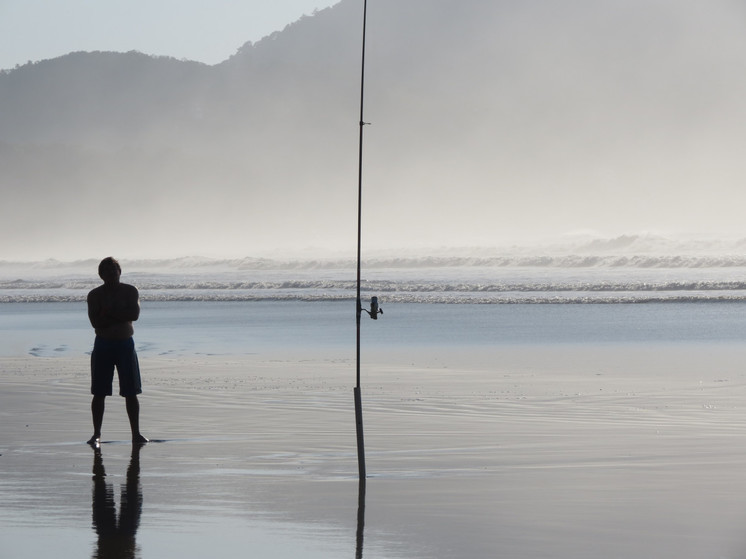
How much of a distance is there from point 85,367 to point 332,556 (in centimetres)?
1073

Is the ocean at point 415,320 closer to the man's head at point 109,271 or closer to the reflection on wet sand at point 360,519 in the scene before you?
the man's head at point 109,271

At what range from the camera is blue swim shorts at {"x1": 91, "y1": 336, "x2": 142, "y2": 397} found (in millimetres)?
8438

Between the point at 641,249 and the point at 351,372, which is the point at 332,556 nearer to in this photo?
the point at 351,372

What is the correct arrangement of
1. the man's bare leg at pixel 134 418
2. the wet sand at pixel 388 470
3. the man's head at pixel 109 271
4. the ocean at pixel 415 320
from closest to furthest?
1. the wet sand at pixel 388 470
2. the man's head at pixel 109 271
3. the man's bare leg at pixel 134 418
4. the ocean at pixel 415 320

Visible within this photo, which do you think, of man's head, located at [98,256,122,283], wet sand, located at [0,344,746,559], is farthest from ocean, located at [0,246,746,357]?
man's head, located at [98,256,122,283]

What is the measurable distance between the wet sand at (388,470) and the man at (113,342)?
264 millimetres

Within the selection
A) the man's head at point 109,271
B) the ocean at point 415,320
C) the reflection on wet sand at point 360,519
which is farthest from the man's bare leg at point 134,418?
the ocean at point 415,320

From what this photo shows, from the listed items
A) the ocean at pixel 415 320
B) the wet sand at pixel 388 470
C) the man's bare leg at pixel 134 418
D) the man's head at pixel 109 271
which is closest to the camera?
the wet sand at pixel 388 470

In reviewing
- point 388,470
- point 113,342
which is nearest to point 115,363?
point 113,342

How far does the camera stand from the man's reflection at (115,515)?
520 centimetres

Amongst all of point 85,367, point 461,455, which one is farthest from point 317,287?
point 461,455

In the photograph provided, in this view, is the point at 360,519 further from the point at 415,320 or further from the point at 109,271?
the point at 415,320

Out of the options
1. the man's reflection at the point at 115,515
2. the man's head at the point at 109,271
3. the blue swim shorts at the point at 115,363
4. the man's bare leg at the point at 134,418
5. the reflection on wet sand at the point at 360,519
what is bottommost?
the man's reflection at the point at 115,515

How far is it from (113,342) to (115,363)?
16 cm
